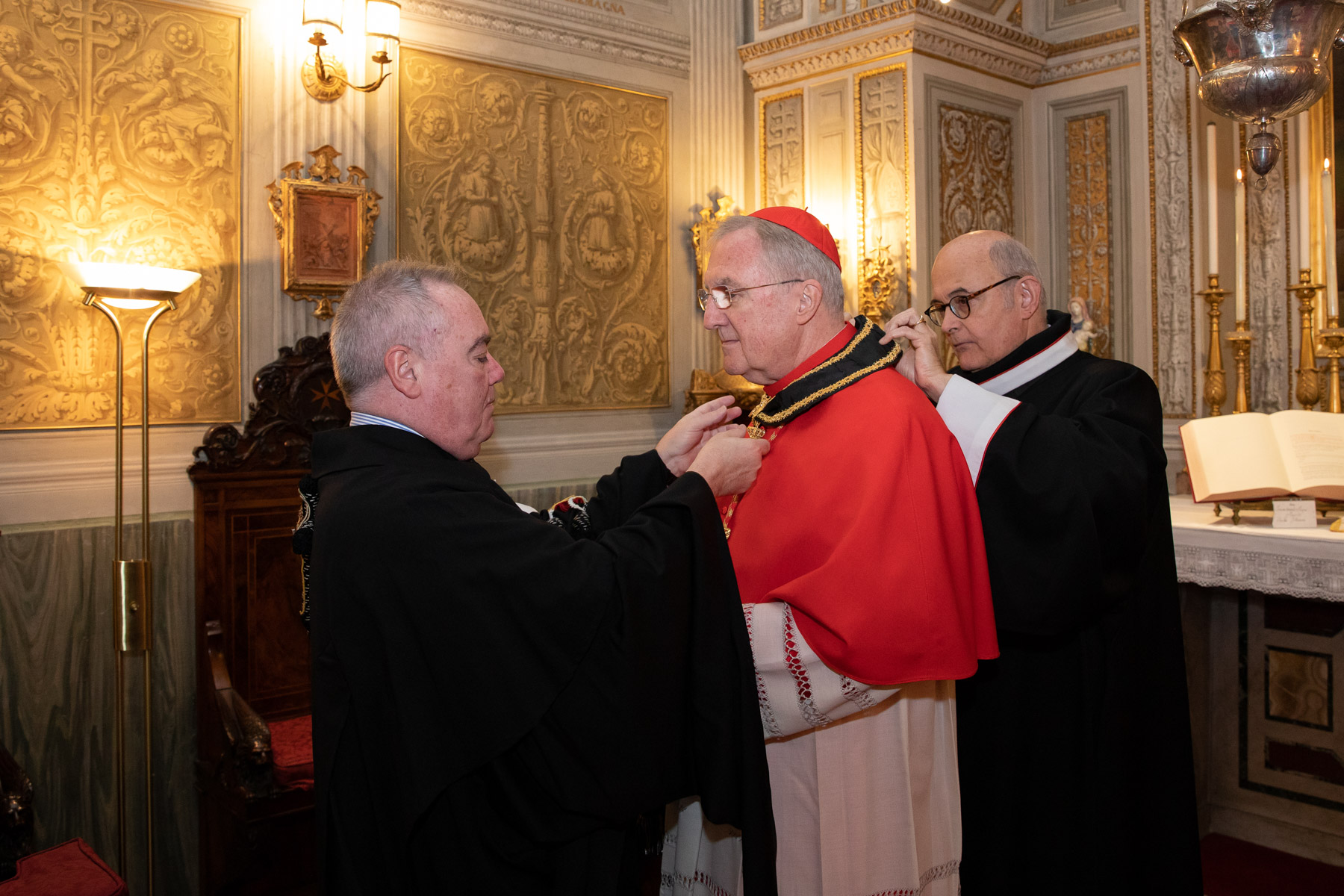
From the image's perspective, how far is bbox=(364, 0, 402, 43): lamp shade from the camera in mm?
4395

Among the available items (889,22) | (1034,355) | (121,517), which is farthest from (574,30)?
(1034,355)

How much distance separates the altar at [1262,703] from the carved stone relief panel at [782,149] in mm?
2882

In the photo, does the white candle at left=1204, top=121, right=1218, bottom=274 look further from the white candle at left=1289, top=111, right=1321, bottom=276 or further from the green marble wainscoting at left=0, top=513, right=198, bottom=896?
the green marble wainscoting at left=0, top=513, right=198, bottom=896

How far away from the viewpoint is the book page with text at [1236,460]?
12.4 ft

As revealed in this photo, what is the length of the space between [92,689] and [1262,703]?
189 inches

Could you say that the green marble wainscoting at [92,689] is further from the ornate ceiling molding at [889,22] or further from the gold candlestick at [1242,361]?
the gold candlestick at [1242,361]

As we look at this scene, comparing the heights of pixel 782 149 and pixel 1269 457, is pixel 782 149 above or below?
above

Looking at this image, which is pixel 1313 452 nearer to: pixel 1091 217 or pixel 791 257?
pixel 791 257

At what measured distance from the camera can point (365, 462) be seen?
6.27ft

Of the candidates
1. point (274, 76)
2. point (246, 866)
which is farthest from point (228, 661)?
point (274, 76)

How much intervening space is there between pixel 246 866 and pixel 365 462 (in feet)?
8.61

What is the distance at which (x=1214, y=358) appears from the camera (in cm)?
547

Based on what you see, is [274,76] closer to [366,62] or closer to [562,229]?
[366,62]

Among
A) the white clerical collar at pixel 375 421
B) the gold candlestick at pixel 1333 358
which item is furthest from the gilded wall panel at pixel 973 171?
the white clerical collar at pixel 375 421
